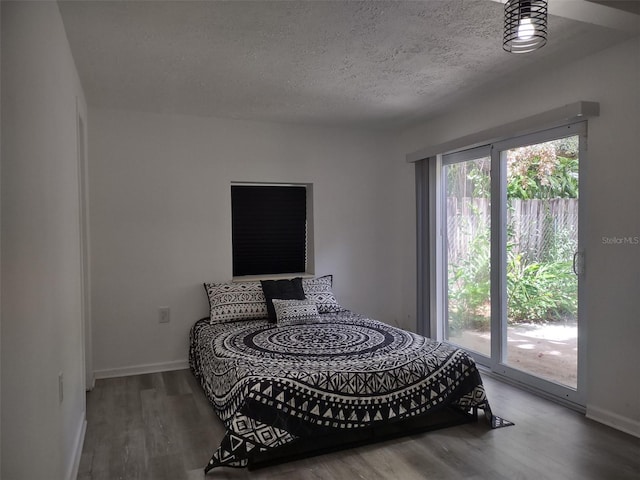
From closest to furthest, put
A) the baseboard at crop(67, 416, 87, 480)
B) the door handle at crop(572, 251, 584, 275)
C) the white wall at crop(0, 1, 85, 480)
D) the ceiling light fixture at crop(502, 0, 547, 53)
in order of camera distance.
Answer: the white wall at crop(0, 1, 85, 480)
the ceiling light fixture at crop(502, 0, 547, 53)
the baseboard at crop(67, 416, 87, 480)
the door handle at crop(572, 251, 584, 275)

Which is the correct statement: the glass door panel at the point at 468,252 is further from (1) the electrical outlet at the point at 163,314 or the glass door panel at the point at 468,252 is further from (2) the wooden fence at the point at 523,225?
(1) the electrical outlet at the point at 163,314

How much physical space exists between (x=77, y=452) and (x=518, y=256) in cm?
333

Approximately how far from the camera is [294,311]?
414cm

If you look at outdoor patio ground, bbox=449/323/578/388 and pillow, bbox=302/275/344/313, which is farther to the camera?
pillow, bbox=302/275/344/313

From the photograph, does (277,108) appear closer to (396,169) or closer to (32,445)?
(396,169)

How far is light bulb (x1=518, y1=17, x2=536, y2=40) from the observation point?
82.1 inches

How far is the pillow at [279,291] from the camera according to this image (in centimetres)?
436

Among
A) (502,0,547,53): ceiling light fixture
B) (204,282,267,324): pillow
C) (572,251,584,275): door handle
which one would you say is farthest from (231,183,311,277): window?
(502,0,547,53): ceiling light fixture

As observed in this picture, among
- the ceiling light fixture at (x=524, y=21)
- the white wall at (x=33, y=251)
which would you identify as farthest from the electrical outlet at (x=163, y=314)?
the ceiling light fixture at (x=524, y=21)

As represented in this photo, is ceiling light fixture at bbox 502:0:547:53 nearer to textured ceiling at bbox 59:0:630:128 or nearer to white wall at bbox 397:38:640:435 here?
textured ceiling at bbox 59:0:630:128

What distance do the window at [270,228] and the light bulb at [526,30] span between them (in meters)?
3.16

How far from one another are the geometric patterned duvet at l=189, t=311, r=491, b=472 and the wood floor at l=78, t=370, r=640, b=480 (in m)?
0.15

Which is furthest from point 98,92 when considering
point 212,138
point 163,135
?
point 212,138

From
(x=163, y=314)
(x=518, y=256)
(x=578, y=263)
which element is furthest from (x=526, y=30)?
(x=163, y=314)
